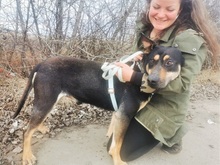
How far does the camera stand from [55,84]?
3.33 meters

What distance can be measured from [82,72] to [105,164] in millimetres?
1218

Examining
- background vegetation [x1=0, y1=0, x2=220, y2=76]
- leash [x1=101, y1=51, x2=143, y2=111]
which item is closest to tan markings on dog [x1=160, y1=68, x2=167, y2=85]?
leash [x1=101, y1=51, x2=143, y2=111]

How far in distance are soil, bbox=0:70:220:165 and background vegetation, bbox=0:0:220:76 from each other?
63 centimetres

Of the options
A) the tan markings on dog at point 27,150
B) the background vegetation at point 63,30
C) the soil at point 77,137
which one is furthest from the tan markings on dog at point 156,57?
the background vegetation at point 63,30

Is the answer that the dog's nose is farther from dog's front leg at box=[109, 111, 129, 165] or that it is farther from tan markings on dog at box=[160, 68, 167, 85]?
dog's front leg at box=[109, 111, 129, 165]

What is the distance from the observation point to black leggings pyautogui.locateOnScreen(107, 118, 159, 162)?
3.64 meters

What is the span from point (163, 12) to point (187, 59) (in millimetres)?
641

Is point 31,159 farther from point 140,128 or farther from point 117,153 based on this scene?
point 140,128

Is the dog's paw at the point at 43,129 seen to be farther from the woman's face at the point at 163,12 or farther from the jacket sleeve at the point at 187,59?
the woman's face at the point at 163,12

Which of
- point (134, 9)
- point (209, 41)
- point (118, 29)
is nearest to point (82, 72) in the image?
point (209, 41)

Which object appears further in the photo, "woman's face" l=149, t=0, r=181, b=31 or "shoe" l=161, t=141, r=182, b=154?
"shoe" l=161, t=141, r=182, b=154

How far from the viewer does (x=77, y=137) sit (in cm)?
408

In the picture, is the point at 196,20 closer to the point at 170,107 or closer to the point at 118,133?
the point at 170,107

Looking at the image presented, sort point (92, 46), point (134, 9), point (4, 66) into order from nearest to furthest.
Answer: point (4, 66) → point (92, 46) → point (134, 9)
